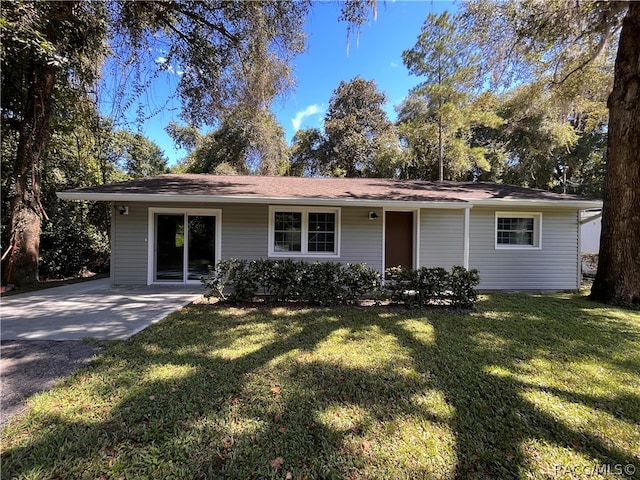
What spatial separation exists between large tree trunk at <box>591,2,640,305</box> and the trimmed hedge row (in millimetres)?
3613

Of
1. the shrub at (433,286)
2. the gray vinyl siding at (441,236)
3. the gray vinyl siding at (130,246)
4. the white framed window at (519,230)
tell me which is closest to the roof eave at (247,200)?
the gray vinyl siding at (130,246)

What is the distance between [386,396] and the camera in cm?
283

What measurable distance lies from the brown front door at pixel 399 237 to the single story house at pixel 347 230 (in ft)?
0.10

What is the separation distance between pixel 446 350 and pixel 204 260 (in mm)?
6513

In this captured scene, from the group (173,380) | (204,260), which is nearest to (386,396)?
(173,380)

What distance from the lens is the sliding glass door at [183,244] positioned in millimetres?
8047

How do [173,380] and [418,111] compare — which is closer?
[173,380]

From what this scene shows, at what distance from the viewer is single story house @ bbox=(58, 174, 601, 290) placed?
777 centimetres

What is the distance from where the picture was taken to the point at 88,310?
5.51m

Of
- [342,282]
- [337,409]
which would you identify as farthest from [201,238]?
[337,409]

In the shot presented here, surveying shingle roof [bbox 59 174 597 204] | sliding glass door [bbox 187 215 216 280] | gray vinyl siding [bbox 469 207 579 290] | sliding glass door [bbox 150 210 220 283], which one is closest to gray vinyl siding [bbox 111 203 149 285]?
sliding glass door [bbox 150 210 220 283]

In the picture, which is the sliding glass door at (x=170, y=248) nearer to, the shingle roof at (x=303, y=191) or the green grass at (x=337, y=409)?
the shingle roof at (x=303, y=191)

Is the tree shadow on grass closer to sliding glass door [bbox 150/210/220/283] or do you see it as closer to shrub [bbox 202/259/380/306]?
shrub [bbox 202/259/380/306]

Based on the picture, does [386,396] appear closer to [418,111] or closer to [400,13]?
[400,13]
